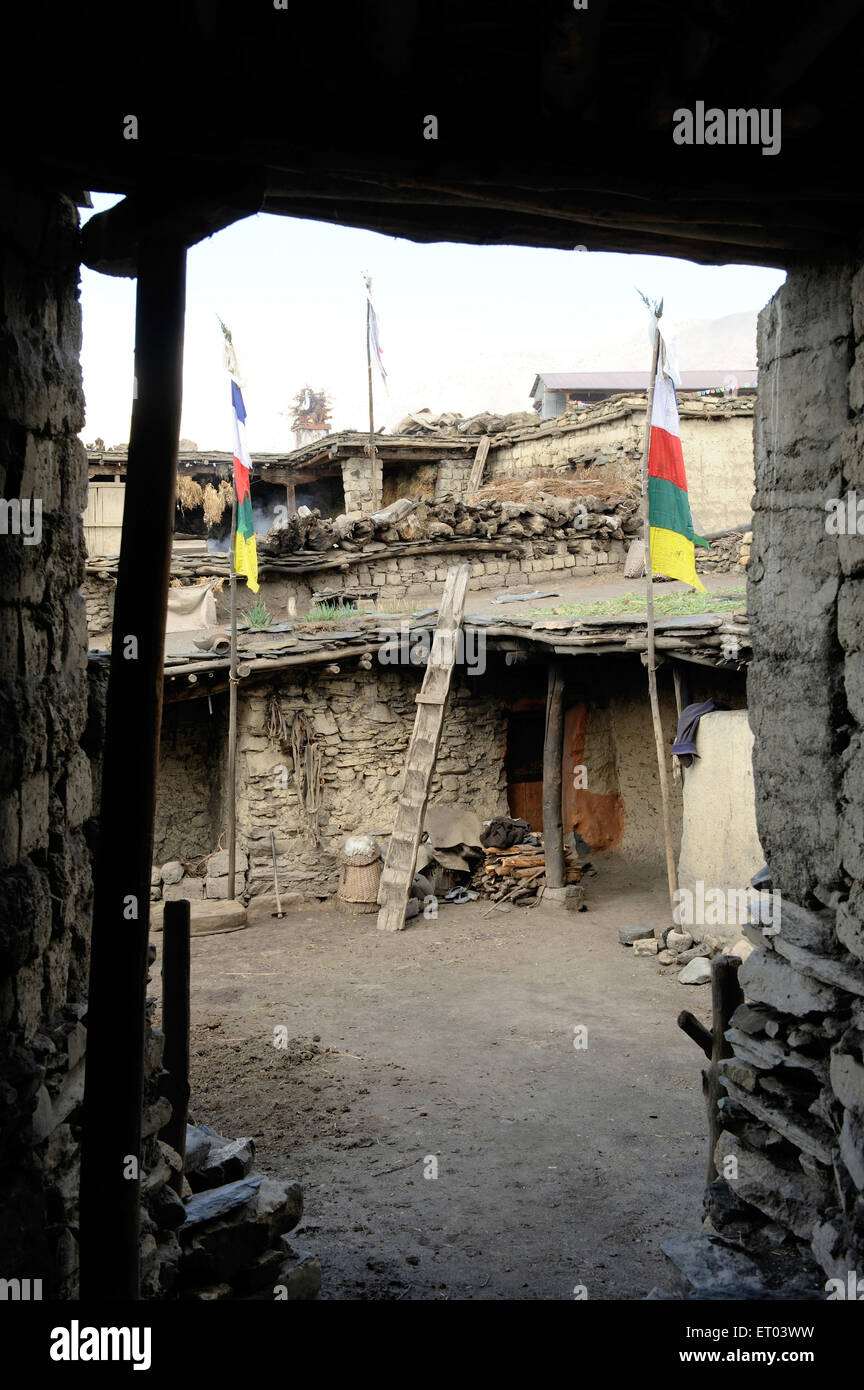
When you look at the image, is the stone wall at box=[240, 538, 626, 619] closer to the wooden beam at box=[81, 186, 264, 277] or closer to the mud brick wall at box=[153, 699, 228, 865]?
the mud brick wall at box=[153, 699, 228, 865]

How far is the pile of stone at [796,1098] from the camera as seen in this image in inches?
134

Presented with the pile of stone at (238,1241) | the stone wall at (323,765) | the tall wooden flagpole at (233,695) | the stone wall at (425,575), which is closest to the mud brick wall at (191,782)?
the stone wall at (323,765)

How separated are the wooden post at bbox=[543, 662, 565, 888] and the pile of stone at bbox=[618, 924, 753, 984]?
4.37ft

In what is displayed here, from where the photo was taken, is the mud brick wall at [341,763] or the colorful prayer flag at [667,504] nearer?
the colorful prayer flag at [667,504]

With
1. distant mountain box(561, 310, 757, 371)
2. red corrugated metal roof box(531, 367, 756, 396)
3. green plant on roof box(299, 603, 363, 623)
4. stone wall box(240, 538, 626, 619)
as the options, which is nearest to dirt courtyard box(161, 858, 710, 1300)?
green plant on roof box(299, 603, 363, 623)

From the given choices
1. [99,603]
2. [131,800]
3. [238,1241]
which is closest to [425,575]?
[99,603]

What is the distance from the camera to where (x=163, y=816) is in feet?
42.0

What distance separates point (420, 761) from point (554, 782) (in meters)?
1.53

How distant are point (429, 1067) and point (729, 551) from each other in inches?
398

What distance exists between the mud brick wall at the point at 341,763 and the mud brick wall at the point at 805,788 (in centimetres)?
839

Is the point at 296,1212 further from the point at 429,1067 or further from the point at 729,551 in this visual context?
the point at 729,551

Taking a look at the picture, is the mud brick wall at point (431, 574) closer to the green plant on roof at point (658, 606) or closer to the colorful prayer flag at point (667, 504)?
the green plant on roof at point (658, 606)
